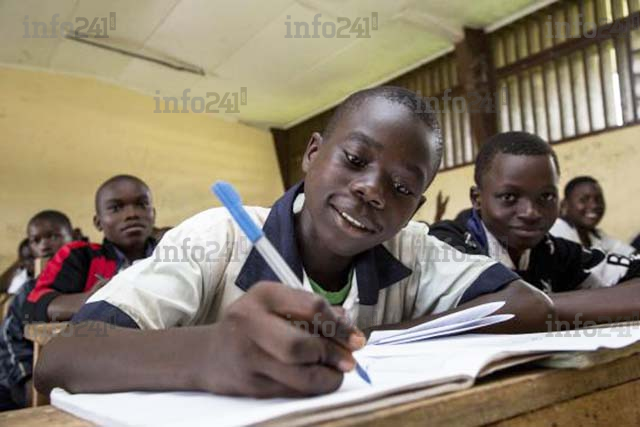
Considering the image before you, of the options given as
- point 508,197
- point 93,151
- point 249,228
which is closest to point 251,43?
point 93,151

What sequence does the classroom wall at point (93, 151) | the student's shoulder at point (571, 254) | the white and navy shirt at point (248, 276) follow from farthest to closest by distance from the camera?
the classroom wall at point (93, 151) < the student's shoulder at point (571, 254) < the white and navy shirt at point (248, 276)

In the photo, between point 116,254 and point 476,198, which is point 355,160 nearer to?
point 476,198

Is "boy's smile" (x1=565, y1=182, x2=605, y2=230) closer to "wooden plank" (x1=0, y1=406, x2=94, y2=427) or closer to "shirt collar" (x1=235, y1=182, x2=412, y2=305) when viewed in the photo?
"shirt collar" (x1=235, y1=182, x2=412, y2=305)

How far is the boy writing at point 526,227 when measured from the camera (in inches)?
54.5

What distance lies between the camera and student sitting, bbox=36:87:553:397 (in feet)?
1.46

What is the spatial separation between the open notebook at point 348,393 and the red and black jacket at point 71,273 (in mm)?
1233

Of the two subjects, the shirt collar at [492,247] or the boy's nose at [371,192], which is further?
the shirt collar at [492,247]

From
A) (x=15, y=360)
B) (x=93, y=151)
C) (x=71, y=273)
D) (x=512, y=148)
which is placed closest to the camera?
(x=512, y=148)

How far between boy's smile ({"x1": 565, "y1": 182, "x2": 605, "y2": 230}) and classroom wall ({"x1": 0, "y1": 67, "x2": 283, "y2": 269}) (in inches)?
114

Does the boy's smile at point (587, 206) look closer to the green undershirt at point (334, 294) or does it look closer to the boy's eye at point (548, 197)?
the boy's eye at point (548, 197)

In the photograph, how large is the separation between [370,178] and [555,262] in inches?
35.9

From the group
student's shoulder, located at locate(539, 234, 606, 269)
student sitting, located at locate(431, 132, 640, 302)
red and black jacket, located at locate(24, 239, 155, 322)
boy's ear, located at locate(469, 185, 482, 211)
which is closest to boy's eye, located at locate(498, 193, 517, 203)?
student sitting, located at locate(431, 132, 640, 302)

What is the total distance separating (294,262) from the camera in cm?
87

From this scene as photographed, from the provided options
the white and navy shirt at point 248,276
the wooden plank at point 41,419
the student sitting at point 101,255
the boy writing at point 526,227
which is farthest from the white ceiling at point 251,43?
the wooden plank at point 41,419
